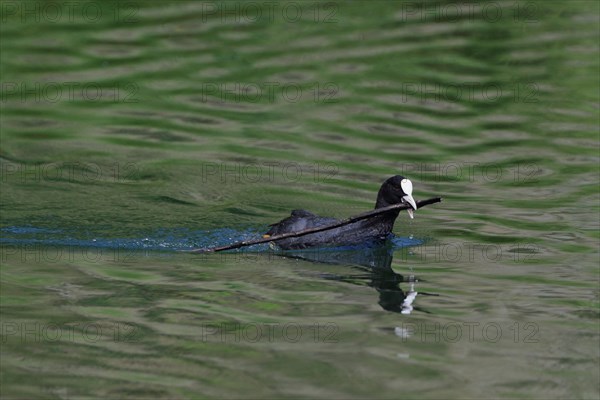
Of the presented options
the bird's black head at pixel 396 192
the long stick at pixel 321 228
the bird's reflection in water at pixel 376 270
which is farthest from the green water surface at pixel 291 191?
the bird's black head at pixel 396 192

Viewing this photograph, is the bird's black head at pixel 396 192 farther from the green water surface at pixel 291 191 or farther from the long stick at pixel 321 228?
the green water surface at pixel 291 191

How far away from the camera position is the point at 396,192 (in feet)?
34.1

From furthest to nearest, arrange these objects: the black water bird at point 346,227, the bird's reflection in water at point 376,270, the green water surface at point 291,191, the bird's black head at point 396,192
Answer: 1. the black water bird at point 346,227
2. the bird's black head at point 396,192
3. the bird's reflection in water at point 376,270
4. the green water surface at point 291,191

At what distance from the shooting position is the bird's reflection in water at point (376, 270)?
897 centimetres

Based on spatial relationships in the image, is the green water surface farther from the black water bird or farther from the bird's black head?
the bird's black head

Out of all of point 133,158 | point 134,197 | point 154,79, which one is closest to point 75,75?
point 154,79

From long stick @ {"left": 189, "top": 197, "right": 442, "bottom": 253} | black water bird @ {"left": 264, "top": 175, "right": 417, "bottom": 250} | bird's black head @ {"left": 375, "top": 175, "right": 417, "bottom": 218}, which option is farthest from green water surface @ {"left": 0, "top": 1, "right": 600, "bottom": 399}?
bird's black head @ {"left": 375, "top": 175, "right": 417, "bottom": 218}

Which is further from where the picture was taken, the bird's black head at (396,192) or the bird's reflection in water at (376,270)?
the bird's black head at (396,192)

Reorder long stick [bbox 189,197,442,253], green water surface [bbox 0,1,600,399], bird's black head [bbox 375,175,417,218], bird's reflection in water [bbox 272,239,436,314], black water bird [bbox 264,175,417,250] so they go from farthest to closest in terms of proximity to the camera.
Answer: black water bird [bbox 264,175,417,250]
bird's black head [bbox 375,175,417,218]
long stick [bbox 189,197,442,253]
bird's reflection in water [bbox 272,239,436,314]
green water surface [bbox 0,1,600,399]

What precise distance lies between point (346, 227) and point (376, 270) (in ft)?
2.64

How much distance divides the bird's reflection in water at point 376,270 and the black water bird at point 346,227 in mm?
76

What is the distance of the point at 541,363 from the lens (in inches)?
294

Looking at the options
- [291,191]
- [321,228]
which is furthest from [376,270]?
[291,191]

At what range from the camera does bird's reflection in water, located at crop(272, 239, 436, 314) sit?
353 inches
